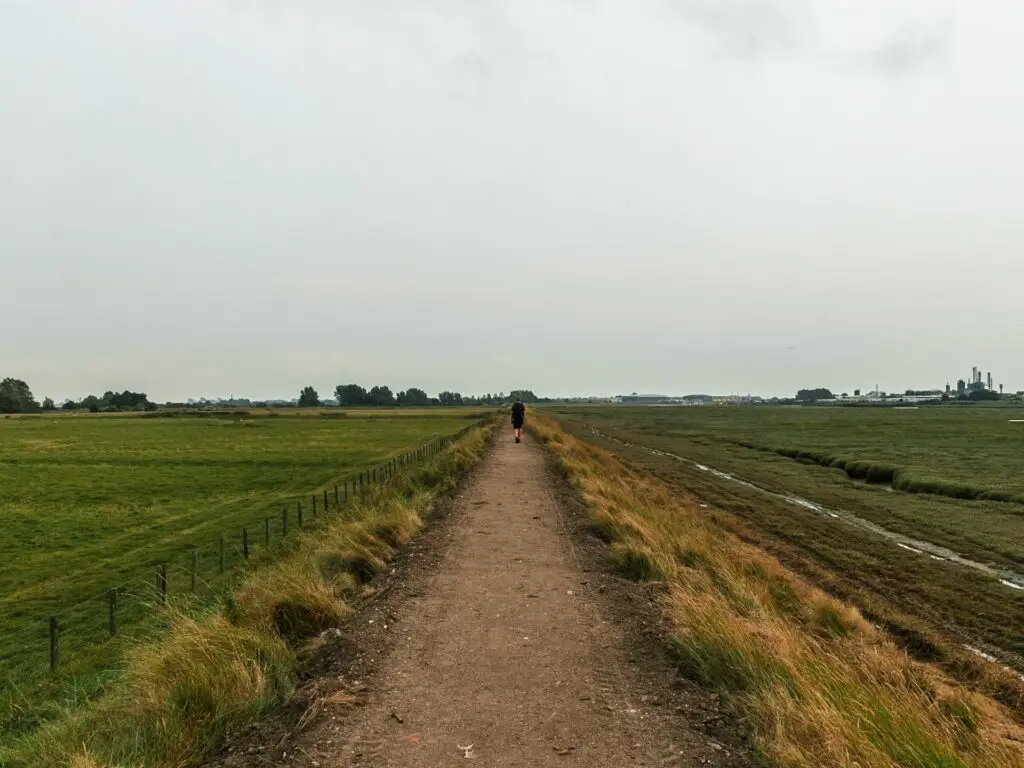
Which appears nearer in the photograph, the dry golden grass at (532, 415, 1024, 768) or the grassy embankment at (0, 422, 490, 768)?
the dry golden grass at (532, 415, 1024, 768)

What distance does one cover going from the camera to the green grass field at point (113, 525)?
12844 mm

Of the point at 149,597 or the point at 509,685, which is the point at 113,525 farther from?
the point at 509,685

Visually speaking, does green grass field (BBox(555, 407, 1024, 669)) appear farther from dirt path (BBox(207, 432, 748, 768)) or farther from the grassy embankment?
the grassy embankment

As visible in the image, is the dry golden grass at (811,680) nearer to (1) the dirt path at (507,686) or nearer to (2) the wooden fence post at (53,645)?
(1) the dirt path at (507,686)

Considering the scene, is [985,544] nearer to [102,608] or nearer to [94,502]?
[102,608]

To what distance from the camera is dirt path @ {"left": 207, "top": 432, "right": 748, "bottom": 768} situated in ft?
15.3

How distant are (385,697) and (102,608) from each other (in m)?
12.3

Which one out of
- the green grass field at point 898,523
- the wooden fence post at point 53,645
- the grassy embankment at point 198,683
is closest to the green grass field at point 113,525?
the wooden fence post at point 53,645

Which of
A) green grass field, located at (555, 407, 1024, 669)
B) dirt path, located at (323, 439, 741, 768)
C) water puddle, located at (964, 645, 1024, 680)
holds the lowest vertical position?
water puddle, located at (964, 645, 1024, 680)

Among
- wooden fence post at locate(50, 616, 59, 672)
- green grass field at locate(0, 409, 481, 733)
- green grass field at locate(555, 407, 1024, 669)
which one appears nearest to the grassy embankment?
wooden fence post at locate(50, 616, 59, 672)

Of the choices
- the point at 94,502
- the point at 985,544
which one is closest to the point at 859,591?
the point at 985,544

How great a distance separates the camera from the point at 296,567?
1034 cm

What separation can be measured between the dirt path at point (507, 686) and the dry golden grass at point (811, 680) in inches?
15.1

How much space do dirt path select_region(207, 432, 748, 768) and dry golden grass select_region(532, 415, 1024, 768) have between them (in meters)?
0.38
